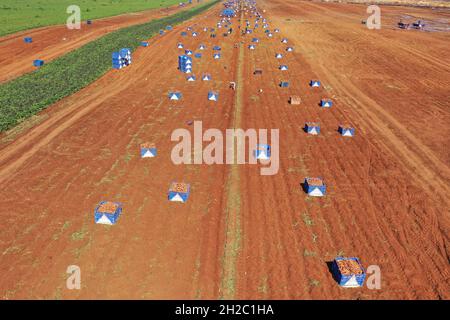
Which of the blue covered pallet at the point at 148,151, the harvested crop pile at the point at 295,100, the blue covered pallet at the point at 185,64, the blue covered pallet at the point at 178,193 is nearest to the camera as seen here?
the blue covered pallet at the point at 178,193

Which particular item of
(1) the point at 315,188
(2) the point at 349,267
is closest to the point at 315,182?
(1) the point at 315,188

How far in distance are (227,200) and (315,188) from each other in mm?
3711

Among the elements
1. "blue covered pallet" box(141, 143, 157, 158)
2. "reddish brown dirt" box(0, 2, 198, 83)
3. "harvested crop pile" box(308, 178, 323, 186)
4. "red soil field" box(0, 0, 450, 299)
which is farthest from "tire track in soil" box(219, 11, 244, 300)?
"reddish brown dirt" box(0, 2, 198, 83)

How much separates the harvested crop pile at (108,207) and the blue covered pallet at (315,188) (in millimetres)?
7733

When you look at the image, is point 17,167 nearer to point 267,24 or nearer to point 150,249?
point 150,249

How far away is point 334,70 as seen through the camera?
3281 cm

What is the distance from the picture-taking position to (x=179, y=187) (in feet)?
44.3

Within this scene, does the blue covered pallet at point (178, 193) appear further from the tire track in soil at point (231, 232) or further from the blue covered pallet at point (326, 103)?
the blue covered pallet at point (326, 103)

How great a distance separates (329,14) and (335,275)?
7761cm

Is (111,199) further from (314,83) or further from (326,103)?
(314,83)

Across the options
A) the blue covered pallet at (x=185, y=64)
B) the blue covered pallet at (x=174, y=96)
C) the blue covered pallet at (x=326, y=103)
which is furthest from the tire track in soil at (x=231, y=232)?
the blue covered pallet at (x=185, y=64)

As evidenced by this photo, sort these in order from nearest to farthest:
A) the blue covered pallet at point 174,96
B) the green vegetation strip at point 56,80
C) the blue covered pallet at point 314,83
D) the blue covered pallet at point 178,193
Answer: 1. the blue covered pallet at point 178,193
2. the green vegetation strip at point 56,80
3. the blue covered pallet at point 174,96
4. the blue covered pallet at point 314,83

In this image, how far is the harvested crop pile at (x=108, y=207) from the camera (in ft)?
39.3

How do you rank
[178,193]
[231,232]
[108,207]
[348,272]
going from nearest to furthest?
[348,272], [231,232], [108,207], [178,193]
